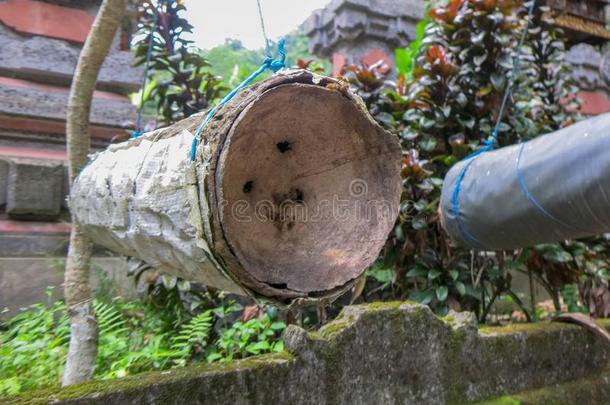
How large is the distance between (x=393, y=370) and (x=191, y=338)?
97 centimetres

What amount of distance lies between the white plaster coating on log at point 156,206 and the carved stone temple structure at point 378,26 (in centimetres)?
294

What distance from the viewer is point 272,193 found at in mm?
1271

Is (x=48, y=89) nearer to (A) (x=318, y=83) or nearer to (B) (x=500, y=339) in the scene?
(A) (x=318, y=83)

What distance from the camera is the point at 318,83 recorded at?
106 cm

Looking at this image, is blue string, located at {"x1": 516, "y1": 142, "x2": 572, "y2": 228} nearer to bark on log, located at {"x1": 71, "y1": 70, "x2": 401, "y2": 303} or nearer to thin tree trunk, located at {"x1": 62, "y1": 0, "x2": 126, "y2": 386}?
bark on log, located at {"x1": 71, "y1": 70, "x2": 401, "y2": 303}

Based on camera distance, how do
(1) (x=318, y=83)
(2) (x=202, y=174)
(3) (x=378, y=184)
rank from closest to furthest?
(2) (x=202, y=174)
(1) (x=318, y=83)
(3) (x=378, y=184)

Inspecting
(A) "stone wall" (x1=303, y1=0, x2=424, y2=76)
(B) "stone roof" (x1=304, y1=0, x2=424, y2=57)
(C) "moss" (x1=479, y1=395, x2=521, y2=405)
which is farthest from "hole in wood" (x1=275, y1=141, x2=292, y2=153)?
(B) "stone roof" (x1=304, y1=0, x2=424, y2=57)

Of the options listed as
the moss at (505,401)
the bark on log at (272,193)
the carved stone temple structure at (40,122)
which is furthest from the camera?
the carved stone temple structure at (40,122)

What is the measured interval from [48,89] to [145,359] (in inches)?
82.6

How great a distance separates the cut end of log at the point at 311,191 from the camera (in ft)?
3.64

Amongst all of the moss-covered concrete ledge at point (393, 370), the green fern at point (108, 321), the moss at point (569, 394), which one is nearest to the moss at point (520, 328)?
the moss-covered concrete ledge at point (393, 370)

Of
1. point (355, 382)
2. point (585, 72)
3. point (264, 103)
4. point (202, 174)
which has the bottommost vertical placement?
point (355, 382)

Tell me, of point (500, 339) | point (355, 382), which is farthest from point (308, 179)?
point (500, 339)

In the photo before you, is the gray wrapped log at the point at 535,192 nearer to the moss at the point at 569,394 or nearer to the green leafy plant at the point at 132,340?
the moss at the point at 569,394
